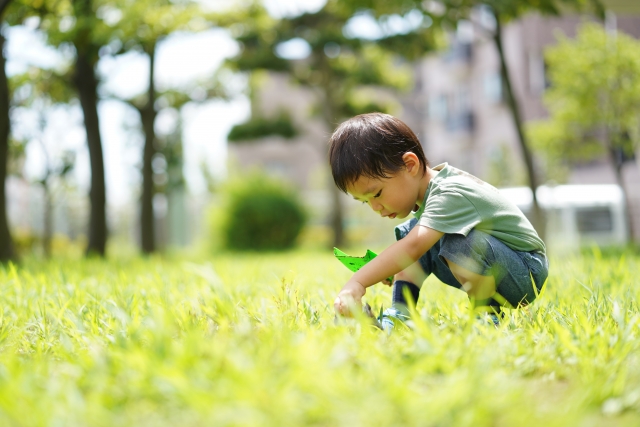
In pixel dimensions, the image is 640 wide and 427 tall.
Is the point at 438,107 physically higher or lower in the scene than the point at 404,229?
higher

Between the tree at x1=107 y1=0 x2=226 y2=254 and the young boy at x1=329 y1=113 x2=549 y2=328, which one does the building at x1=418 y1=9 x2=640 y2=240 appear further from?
the young boy at x1=329 y1=113 x2=549 y2=328

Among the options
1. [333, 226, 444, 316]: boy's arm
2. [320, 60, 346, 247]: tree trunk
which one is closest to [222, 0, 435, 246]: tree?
[320, 60, 346, 247]: tree trunk

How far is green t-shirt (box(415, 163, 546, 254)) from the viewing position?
6.02ft

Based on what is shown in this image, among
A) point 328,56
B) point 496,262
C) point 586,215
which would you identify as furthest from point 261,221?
point 496,262

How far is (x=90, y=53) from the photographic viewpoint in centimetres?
783

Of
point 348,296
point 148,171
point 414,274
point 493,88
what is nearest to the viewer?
point 348,296

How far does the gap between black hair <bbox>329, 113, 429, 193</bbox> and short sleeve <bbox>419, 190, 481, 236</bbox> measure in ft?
0.55

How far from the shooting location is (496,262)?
1.88 m

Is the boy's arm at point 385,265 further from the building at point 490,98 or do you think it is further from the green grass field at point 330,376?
the building at point 490,98

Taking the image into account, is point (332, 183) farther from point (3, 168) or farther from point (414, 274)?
point (414, 274)

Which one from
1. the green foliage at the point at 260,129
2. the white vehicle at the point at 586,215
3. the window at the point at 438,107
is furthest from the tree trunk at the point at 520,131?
the window at the point at 438,107

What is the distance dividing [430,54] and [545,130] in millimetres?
2968

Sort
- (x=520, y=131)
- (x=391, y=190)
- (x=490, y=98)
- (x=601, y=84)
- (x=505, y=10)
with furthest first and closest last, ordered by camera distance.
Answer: (x=490, y=98)
(x=601, y=84)
(x=520, y=131)
(x=505, y=10)
(x=391, y=190)

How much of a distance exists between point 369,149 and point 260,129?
1169 centimetres
